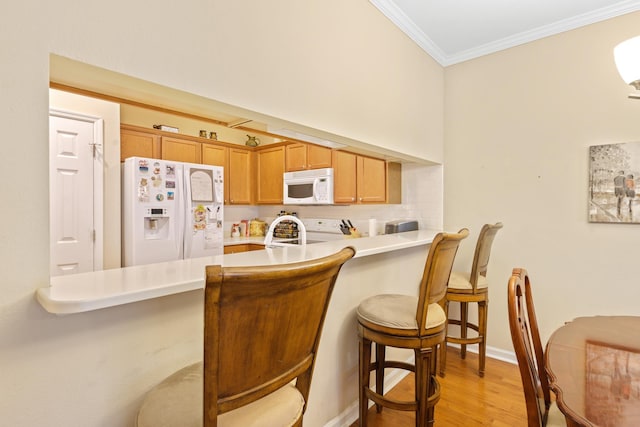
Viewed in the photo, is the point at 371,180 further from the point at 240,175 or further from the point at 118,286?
the point at 118,286

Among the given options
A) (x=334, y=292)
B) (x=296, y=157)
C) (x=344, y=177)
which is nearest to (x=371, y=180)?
(x=344, y=177)

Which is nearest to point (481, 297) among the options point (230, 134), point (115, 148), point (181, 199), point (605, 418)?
point (605, 418)

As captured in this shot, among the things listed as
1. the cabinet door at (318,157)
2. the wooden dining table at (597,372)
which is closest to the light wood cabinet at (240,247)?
the cabinet door at (318,157)

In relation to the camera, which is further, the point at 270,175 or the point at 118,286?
the point at 270,175

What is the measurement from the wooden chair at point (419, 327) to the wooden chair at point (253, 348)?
2.25 feet

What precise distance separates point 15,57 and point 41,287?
59 centimetres

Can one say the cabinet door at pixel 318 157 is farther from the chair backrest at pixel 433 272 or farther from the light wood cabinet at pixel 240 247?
the chair backrest at pixel 433 272

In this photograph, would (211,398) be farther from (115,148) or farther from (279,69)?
(115,148)

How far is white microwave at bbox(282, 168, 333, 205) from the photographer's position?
3.50 m

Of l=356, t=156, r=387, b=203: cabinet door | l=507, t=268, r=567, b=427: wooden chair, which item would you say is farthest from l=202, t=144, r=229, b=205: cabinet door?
l=507, t=268, r=567, b=427: wooden chair

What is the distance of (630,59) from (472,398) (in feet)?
6.78

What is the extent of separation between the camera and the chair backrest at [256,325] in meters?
0.69

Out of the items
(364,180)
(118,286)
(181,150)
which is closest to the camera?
(118,286)

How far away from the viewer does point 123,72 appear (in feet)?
3.22
